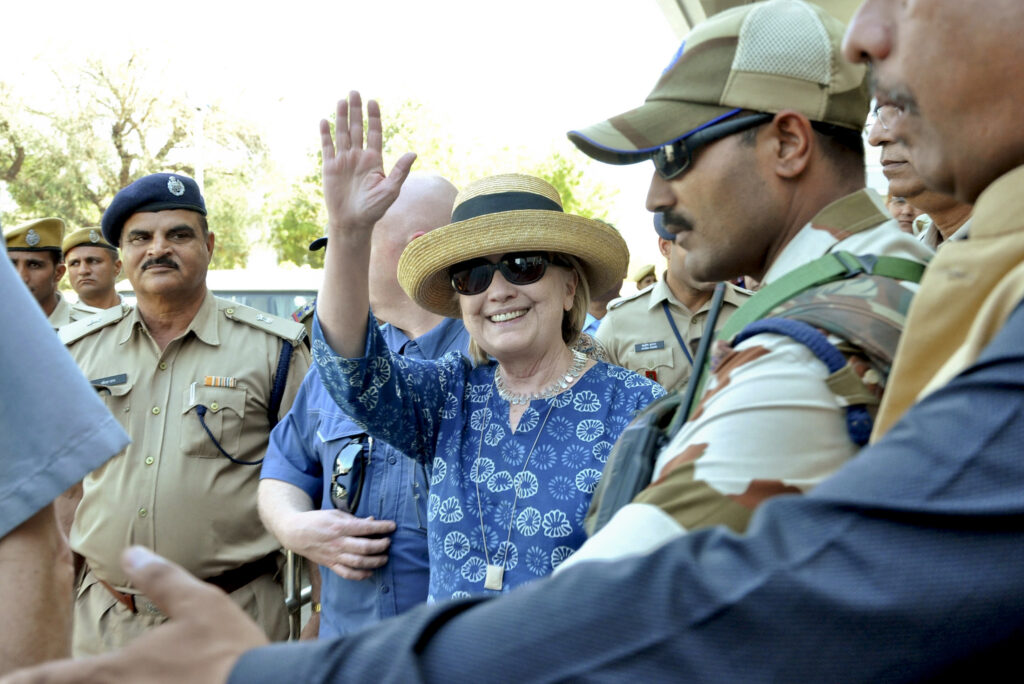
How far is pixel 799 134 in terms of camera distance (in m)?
1.52

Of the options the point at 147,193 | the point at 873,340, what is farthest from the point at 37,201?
the point at 873,340

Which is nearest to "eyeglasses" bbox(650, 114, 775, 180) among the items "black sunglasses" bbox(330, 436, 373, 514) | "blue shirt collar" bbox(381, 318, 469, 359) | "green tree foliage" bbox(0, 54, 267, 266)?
"black sunglasses" bbox(330, 436, 373, 514)

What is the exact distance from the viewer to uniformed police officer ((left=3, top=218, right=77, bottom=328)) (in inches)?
252

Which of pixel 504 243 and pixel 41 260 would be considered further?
pixel 41 260

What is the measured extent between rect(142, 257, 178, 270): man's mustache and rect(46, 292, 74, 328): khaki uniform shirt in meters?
2.57

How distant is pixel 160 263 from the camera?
4117 mm

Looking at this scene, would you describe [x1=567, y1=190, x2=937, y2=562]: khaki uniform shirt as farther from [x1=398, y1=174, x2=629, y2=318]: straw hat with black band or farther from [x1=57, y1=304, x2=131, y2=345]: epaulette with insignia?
[x1=57, y1=304, x2=131, y2=345]: epaulette with insignia

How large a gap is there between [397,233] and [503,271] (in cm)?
108

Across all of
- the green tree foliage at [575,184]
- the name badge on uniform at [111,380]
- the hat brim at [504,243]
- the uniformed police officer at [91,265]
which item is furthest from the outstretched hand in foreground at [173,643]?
the green tree foliage at [575,184]

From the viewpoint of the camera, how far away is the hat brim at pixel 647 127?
5.04 feet

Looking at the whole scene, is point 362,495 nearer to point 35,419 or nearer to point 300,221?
point 35,419

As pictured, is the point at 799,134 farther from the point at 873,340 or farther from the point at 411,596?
the point at 411,596

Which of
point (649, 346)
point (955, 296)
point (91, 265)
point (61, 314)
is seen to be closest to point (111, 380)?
point (649, 346)

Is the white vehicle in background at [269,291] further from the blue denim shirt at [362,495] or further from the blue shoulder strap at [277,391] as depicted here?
the blue denim shirt at [362,495]
